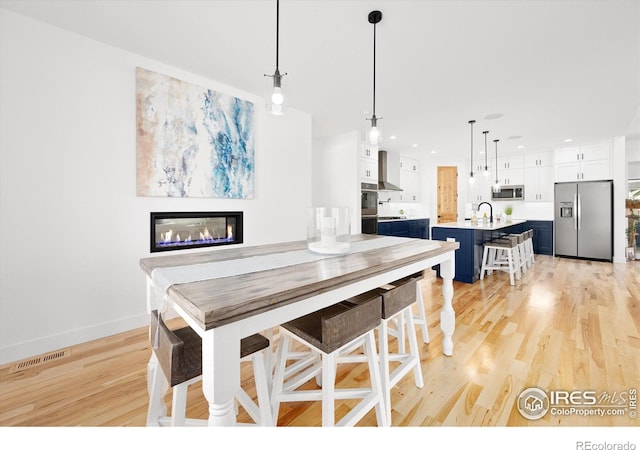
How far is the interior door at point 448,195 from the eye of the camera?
7.31 metres

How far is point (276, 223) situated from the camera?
347 cm

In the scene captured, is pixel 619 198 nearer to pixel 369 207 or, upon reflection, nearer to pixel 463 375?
pixel 369 207

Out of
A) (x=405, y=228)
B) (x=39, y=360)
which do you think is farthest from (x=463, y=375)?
(x=405, y=228)

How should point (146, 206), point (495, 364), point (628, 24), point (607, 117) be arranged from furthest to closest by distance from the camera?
point (607, 117)
point (146, 206)
point (628, 24)
point (495, 364)

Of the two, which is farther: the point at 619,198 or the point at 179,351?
the point at 619,198

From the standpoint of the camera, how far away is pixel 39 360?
6.44ft

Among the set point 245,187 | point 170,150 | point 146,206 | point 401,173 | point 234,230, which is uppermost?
point 401,173

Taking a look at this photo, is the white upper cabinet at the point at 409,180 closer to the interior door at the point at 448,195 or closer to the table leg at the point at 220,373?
the interior door at the point at 448,195

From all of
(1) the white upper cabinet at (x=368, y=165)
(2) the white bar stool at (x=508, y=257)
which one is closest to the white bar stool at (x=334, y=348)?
(2) the white bar stool at (x=508, y=257)

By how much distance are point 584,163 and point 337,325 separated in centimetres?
723
